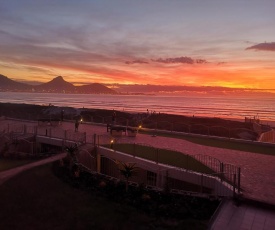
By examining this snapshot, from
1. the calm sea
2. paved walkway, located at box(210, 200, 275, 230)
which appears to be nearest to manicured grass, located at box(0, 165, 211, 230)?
paved walkway, located at box(210, 200, 275, 230)

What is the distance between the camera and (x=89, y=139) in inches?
841

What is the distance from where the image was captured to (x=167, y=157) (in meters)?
15.5

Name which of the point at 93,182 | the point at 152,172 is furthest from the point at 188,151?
the point at 93,182

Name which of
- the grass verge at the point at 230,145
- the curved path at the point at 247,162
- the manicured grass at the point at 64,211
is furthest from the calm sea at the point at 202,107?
the manicured grass at the point at 64,211

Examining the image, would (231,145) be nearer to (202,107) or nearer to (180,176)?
(180,176)

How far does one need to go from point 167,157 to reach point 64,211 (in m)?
6.60

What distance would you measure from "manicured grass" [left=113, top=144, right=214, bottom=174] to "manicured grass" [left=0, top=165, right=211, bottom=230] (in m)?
3.96

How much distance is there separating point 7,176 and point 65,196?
4.11 m

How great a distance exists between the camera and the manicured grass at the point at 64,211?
31.3 feet

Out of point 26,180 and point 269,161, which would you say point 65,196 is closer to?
point 26,180

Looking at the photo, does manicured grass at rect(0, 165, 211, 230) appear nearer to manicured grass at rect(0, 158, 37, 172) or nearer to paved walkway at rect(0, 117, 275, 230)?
paved walkway at rect(0, 117, 275, 230)

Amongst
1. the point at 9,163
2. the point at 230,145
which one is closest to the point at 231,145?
the point at 230,145

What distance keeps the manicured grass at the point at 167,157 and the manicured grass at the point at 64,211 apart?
3.96 meters

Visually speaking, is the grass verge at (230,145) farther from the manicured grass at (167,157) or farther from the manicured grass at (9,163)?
the manicured grass at (9,163)
